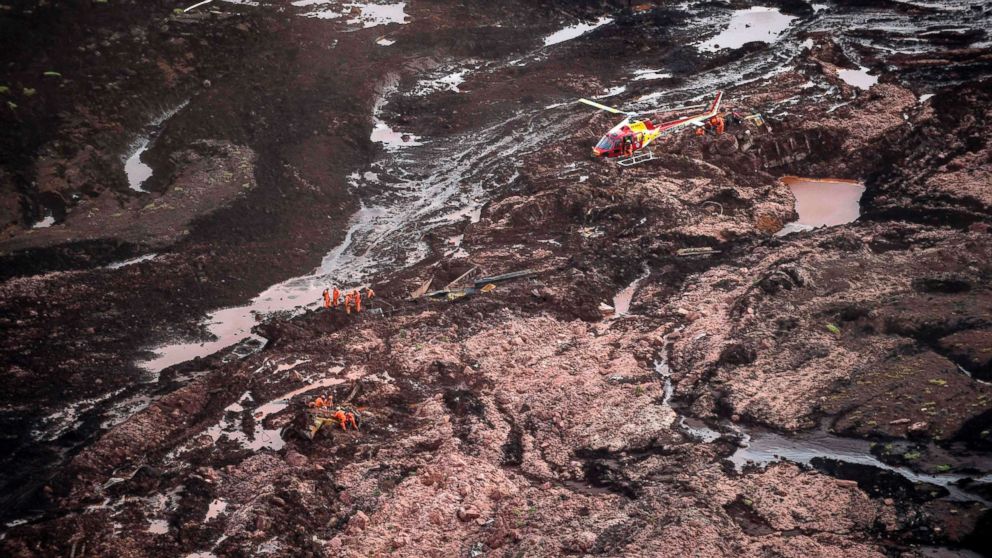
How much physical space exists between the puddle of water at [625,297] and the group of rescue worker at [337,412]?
23.0ft

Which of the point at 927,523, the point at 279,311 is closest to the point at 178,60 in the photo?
the point at 279,311

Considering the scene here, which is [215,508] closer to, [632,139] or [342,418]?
[342,418]

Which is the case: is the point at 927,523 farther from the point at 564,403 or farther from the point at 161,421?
the point at 161,421

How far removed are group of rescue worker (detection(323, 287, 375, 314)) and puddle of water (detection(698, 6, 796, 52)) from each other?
2064 cm

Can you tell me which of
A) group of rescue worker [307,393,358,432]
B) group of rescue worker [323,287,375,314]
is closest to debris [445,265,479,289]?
group of rescue worker [323,287,375,314]

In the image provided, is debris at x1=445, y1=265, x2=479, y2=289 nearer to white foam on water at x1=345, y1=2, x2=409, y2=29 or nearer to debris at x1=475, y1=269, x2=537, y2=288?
debris at x1=475, y1=269, x2=537, y2=288

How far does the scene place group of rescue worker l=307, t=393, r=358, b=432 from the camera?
14.5 m

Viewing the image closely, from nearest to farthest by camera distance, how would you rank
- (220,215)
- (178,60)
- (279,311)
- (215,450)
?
(215,450), (279,311), (220,215), (178,60)

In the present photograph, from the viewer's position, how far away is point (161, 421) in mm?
15023

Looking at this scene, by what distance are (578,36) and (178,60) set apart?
1688 cm

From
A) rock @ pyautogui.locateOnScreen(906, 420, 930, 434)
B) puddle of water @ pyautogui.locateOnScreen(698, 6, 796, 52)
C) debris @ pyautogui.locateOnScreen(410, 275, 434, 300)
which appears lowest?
rock @ pyautogui.locateOnScreen(906, 420, 930, 434)

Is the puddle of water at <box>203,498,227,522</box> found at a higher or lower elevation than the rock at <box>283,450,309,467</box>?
lower

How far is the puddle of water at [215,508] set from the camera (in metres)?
12.8

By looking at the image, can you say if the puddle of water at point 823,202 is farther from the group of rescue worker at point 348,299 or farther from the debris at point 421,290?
the group of rescue worker at point 348,299
